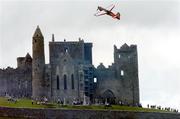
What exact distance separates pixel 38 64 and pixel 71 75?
16.9 feet

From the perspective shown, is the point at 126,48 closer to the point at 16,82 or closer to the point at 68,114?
the point at 16,82

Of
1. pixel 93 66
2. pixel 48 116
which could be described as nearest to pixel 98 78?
pixel 93 66

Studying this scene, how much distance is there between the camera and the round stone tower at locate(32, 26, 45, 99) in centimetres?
15238

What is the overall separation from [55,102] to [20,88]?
10125 millimetres

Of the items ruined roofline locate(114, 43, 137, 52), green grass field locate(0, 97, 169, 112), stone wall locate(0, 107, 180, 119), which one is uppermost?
ruined roofline locate(114, 43, 137, 52)

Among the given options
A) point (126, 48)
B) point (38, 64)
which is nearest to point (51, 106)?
point (38, 64)

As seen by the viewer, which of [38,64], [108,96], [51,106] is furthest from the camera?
[108,96]

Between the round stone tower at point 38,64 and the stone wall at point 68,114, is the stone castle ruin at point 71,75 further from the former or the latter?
the stone wall at point 68,114

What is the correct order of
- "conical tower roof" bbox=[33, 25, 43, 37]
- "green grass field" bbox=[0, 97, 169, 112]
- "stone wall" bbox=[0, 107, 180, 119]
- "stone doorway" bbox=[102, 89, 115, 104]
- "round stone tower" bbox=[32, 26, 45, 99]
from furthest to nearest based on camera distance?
"stone doorway" bbox=[102, 89, 115, 104] → "conical tower roof" bbox=[33, 25, 43, 37] → "round stone tower" bbox=[32, 26, 45, 99] → "green grass field" bbox=[0, 97, 169, 112] → "stone wall" bbox=[0, 107, 180, 119]

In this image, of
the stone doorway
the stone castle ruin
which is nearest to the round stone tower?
the stone castle ruin

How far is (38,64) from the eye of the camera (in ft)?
502

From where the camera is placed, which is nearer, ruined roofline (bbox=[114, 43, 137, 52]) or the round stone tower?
the round stone tower

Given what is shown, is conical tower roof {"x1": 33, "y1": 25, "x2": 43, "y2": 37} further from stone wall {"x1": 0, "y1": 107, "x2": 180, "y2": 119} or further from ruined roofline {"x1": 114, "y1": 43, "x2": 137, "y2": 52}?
stone wall {"x1": 0, "y1": 107, "x2": 180, "y2": 119}

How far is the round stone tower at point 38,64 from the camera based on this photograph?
152 meters
